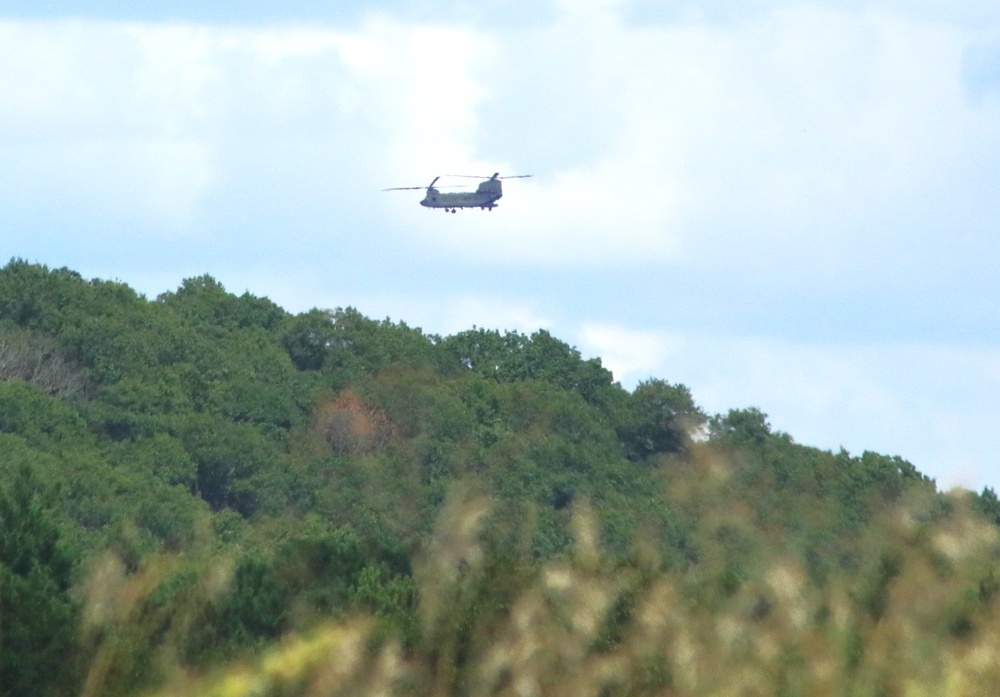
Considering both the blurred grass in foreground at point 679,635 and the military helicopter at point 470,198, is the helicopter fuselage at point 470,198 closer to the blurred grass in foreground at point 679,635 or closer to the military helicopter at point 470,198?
the military helicopter at point 470,198

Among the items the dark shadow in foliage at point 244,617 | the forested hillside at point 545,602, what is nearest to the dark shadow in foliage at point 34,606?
the forested hillside at point 545,602

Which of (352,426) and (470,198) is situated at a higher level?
(470,198)

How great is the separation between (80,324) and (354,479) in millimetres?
12818

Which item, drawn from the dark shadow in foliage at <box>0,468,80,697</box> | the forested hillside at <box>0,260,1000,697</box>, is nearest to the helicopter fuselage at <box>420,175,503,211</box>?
the forested hillside at <box>0,260,1000,697</box>

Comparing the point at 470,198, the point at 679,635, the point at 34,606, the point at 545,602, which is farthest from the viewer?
the point at 470,198

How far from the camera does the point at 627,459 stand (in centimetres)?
5838

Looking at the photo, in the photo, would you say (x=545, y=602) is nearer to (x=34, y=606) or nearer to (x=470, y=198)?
(x=34, y=606)

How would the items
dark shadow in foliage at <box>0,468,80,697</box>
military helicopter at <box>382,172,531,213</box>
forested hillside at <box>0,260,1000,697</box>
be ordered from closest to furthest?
forested hillside at <box>0,260,1000,697</box>, dark shadow in foliage at <box>0,468,80,697</box>, military helicopter at <box>382,172,531,213</box>

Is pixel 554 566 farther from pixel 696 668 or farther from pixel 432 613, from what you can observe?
pixel 696 668

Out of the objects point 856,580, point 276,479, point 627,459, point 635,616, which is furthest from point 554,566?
point 627,459

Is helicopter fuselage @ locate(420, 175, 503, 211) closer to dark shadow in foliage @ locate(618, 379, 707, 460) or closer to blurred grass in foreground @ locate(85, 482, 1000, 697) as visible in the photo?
dark shadow in foliage @ locate(618, 379, 707, 460)

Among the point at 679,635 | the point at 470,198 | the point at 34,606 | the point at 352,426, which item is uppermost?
the point at 470,198

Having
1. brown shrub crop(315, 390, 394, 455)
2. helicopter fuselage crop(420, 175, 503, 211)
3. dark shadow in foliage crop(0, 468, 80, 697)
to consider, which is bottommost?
dark shadow in foliage crop(0, 468, 80, 697)

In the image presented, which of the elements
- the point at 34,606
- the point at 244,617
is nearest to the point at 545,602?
the point at 244,617
